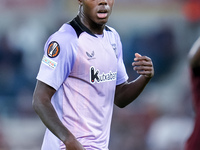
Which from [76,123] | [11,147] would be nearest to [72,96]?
[76,123]

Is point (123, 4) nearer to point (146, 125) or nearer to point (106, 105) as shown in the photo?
point (146, 125)

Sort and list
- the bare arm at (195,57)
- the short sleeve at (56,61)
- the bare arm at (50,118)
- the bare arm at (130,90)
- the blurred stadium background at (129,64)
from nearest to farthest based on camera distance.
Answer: the bare arm at (195,57) → the bare arm at (50,118) → the short sleeve at (56,61) → the bare arm at (130,90) → the blurred stadium background at (129,64)

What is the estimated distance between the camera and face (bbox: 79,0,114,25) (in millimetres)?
5340

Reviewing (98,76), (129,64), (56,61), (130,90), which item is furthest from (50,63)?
(129,64)

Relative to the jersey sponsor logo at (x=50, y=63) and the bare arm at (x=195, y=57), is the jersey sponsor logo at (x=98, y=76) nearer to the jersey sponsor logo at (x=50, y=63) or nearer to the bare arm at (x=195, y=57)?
the jersey sponsor logo at (x=50, y=63)

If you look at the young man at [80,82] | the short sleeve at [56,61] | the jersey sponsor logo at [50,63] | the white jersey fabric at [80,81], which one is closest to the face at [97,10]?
the young man at [80,82]

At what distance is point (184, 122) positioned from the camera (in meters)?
12.1

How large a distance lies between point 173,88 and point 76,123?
27.8 feet

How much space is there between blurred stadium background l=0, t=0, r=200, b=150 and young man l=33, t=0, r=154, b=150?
18.7 ft

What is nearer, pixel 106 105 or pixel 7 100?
pixel 106 105

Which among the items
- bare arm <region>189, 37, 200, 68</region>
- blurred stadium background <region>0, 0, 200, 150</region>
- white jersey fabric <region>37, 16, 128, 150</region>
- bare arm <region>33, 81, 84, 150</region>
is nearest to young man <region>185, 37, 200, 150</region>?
bare arm <region>189, 37, 200, 68</region>

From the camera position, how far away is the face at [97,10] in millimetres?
5340

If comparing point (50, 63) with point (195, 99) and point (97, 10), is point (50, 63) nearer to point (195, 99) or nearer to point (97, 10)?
point (97, 10)

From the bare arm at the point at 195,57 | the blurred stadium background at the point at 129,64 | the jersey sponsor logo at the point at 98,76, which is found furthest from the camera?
the blurred stadium background at the point at 129,64
